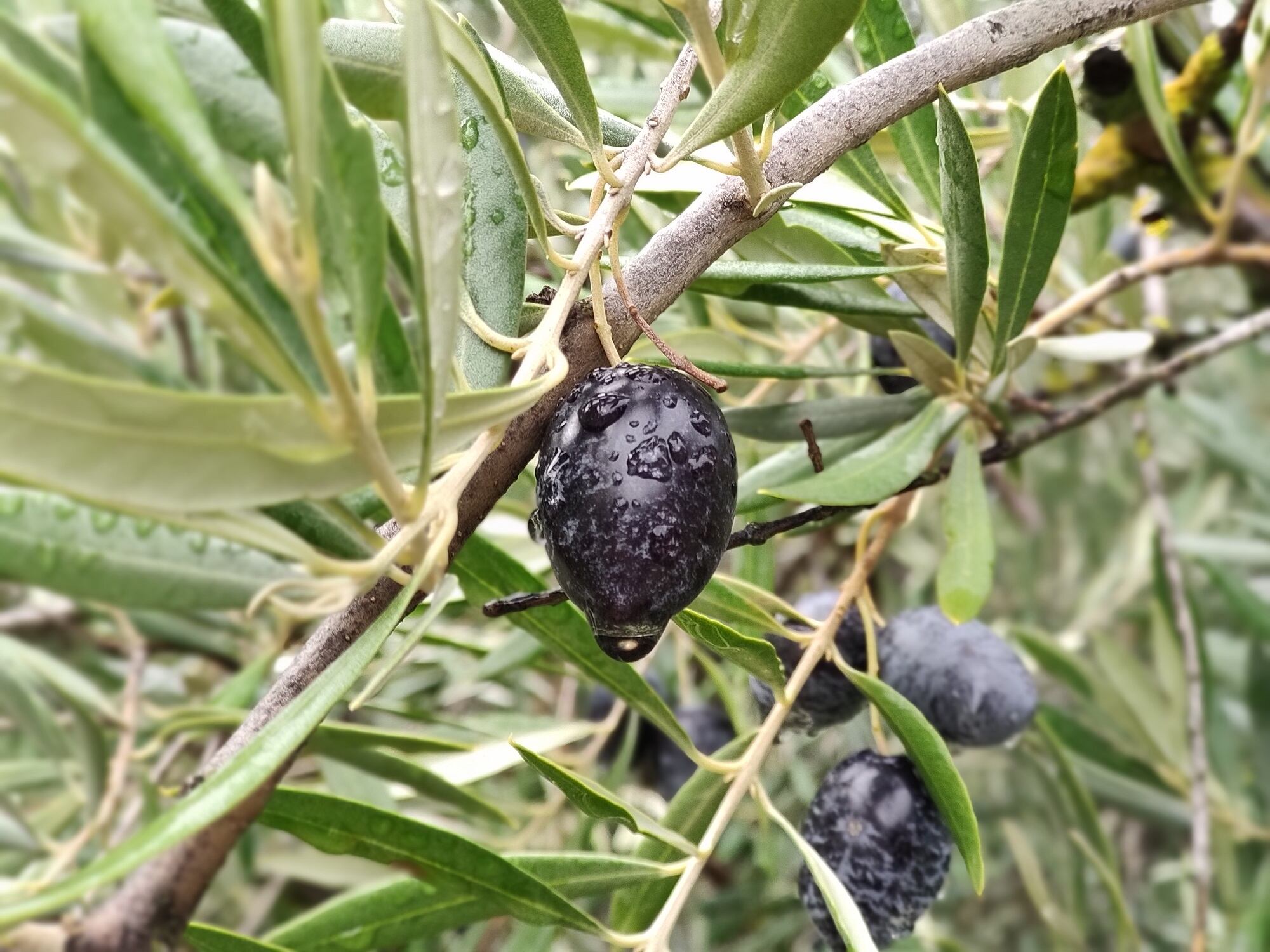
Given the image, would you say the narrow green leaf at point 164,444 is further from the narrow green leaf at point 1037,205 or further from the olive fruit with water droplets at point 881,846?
the olive fruit with water droplets at point 881,846

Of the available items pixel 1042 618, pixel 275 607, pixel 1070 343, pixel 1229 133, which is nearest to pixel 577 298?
pixel 275 607

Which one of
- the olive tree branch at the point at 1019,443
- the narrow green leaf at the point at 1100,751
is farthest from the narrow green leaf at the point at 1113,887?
the olive tree branch at the point at 1019,443

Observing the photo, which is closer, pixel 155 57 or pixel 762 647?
pixel 155 57

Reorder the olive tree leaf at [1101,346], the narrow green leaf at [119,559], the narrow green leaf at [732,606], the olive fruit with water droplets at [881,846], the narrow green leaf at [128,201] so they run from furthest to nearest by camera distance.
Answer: the olive tree leaf at [1101,346], the olive fruit with water droplets at [881,846], the narrow green leaf at [732,606], the narrow green leaf at [119,559], the narrow green leaf at [128,201]

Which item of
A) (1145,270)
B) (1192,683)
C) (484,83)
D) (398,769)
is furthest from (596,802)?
(1192,683)

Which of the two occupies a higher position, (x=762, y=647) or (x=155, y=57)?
(x=155, y=57)

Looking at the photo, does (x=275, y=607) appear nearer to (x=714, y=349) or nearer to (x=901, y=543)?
(x=714, y=349)
